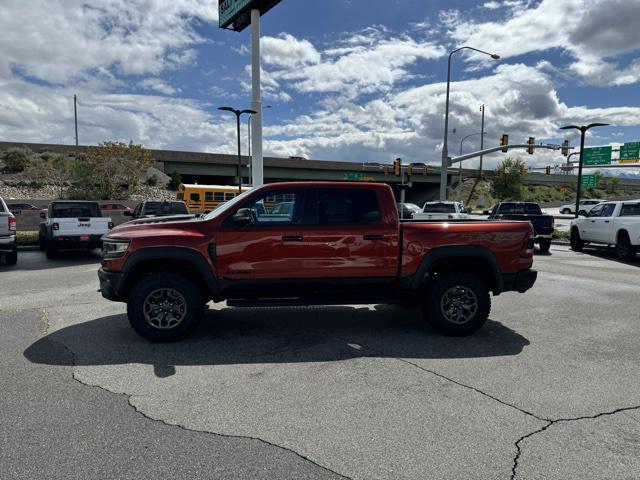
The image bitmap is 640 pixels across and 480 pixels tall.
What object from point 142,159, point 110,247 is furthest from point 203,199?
point 110,247

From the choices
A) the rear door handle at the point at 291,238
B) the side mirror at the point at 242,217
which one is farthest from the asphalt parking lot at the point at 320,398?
the side mirror at the point at 242,217

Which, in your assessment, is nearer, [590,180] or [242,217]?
[242,217]

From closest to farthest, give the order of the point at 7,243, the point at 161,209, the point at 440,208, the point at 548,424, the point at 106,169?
1. the point at 548,424
2. the point at 7,243
3. the point at 161,209
4. the point at 440,208
5. the point at 106,169

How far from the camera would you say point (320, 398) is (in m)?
3.80

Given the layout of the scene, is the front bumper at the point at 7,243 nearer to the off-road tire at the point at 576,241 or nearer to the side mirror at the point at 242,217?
the side mirror at the point at 242,217

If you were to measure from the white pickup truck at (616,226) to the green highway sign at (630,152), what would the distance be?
3896 centimetres

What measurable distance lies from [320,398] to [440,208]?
16121 millimetres

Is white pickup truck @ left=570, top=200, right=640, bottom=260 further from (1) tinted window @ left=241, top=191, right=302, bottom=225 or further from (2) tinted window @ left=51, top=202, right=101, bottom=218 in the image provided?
(2) tinted window @ left=51, top=202, right=101, bottom=218

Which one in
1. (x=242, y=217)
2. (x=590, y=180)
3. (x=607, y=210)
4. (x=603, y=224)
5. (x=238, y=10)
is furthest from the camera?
(x=590, y=180)

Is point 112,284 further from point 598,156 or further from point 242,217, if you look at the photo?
point 598,156

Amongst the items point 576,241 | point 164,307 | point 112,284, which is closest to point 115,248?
point 112,284

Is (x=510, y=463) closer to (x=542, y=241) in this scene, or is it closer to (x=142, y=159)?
(x=542, y=241)

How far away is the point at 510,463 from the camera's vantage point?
2.89m

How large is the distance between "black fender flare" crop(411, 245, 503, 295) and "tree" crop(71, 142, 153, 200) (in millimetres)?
33594
